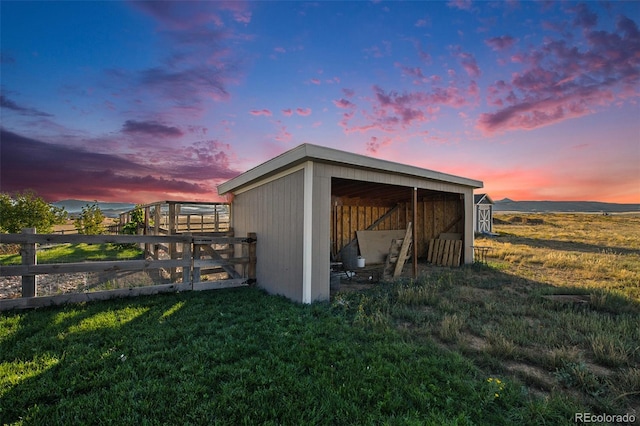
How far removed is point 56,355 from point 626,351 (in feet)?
21.6

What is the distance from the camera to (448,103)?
8672mm

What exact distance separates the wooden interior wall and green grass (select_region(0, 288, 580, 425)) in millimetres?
5392

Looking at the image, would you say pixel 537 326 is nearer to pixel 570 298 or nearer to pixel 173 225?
pixel 570 298

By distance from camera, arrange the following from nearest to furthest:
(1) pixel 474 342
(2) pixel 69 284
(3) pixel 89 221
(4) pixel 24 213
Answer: (1) pixel 474 342, (2) pixel 69 284, (4) pixel 24 213, (3) pixel 89 221

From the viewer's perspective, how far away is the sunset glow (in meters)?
6.48

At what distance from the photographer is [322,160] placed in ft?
16.4

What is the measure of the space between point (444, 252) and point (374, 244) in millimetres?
2650

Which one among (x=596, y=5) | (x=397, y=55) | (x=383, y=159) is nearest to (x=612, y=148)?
(x=596, y=5)

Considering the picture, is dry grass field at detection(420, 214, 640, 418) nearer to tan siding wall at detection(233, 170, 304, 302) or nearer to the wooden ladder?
the wooden ladder

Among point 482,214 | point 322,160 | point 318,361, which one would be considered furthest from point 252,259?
point 482,214

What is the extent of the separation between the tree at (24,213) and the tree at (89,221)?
1.23 m

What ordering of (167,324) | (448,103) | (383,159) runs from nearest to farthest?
(167,324) < (383,159) < (448,103)

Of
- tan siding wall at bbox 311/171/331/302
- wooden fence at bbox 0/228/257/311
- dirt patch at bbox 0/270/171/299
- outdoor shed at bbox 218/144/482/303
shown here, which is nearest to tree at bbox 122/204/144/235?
dirt patch at bbox 0/270/171/299

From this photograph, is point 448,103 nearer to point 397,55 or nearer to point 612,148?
point 397,55
